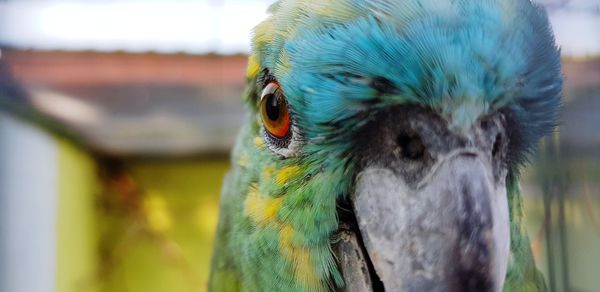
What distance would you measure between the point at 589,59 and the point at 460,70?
0.74 meters

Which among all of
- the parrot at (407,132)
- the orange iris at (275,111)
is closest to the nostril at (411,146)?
the parrot at (407,132)

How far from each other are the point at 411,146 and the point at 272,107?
29 centimetres

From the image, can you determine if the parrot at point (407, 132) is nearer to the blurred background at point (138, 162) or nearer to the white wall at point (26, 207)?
the blurred background at point (138, 162)

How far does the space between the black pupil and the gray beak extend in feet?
0.81

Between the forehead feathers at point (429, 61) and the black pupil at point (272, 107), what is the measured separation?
7 cm

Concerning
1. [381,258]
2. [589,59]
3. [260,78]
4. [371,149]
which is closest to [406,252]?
[381,258]

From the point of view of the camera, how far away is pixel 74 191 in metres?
3.24

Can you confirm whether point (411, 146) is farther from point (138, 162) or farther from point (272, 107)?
point (138, 162)

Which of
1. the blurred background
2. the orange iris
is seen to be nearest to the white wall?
the blurred background

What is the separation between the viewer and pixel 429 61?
0.74 m

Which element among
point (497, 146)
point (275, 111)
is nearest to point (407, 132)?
point (497, 146)

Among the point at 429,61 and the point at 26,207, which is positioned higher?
the point at 429,61

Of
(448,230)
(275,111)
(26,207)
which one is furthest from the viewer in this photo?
(26,207)

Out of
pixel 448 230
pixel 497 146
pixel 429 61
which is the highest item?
pixel 429 61
